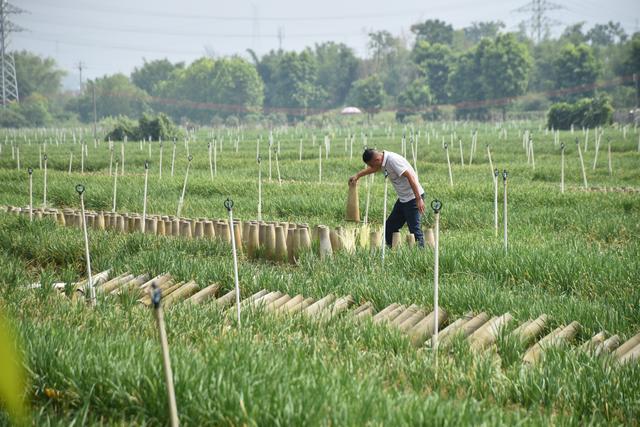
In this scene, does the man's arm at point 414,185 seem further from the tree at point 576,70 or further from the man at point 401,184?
the tree at point 576,70

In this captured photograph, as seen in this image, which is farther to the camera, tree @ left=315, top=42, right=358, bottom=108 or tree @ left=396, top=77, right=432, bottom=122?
tree @ left=315, top=42, right=358, bottom=108

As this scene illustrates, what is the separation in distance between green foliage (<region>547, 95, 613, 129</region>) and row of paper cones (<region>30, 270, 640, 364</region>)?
43.0 meters

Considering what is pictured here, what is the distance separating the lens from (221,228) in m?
9.87

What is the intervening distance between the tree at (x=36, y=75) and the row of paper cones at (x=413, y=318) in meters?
109

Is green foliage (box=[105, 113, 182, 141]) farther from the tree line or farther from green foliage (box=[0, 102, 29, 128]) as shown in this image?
→ green foliage (box=[0, 102, 29, 128])

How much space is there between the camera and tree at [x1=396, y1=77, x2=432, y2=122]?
74.9 meters

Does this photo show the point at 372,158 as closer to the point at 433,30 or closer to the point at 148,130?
the point at 148,130

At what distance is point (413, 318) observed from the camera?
5.96 m

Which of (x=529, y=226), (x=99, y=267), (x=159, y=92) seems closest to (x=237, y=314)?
(x=99, y=267)

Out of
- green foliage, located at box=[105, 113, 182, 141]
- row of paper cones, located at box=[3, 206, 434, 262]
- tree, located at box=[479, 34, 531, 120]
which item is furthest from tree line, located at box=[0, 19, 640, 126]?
row of paper cones, located at box=[3, 206, 434, 262]

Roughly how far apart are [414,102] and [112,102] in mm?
42564

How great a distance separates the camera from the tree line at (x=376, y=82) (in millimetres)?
68875

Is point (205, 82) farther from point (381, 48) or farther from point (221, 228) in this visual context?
point (221, 228)

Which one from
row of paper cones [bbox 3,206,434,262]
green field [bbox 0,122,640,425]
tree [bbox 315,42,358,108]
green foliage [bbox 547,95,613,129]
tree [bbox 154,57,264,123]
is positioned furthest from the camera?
tree [bbox 315,42,358,108]
